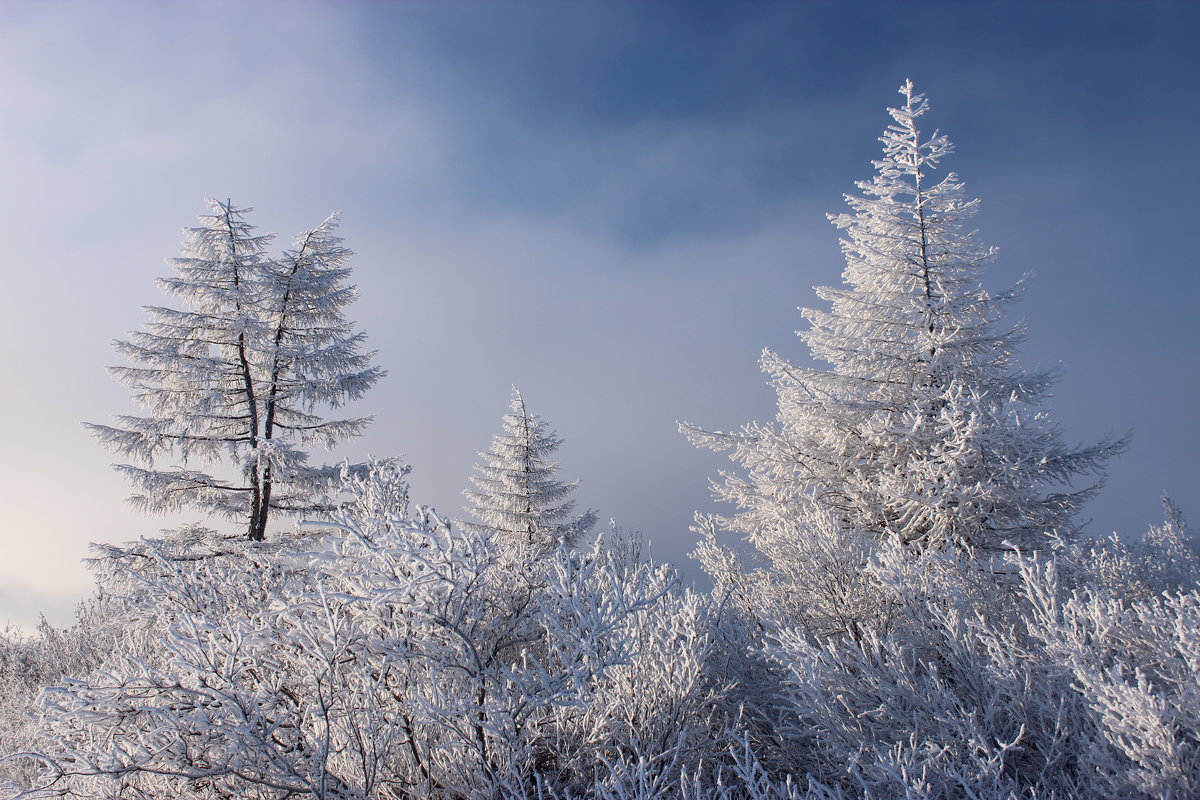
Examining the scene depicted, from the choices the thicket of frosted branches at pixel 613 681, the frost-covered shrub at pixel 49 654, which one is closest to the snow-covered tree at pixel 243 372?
the frost-covered shrub at pixel 49 654

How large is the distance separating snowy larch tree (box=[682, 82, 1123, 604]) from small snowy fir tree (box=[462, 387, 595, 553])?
30.8 feet

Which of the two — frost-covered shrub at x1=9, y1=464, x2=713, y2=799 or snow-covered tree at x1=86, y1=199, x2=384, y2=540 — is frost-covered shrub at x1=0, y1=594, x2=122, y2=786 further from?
frost-covered shrub at x1=9, y1=464, x2=713, y2=799

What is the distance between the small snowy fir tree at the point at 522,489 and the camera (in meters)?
20.7

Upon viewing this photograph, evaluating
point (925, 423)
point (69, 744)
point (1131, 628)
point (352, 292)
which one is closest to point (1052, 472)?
point (925, 423)

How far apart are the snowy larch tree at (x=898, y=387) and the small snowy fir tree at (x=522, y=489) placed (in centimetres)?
940

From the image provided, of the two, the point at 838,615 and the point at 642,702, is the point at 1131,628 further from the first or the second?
the point at 642,702

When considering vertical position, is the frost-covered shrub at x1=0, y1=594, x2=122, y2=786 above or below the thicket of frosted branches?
below

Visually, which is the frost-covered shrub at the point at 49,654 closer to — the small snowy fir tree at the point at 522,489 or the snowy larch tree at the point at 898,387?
the small snowy fir tree at the point at 522,489

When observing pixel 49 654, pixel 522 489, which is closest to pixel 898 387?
pixel 522 489

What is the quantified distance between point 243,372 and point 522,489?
937cm

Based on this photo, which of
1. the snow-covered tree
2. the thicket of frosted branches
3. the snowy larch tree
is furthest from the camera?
the snow-covered tree

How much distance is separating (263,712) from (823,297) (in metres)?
10.9

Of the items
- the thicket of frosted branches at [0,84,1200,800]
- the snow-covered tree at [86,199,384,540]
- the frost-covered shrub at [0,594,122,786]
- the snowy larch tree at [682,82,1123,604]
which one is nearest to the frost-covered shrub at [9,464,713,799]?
the thicket of frosted branches at [0,84,1200,800]

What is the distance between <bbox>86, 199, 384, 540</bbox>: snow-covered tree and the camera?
13.4m
